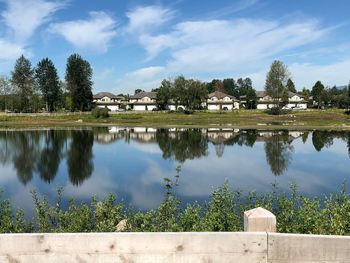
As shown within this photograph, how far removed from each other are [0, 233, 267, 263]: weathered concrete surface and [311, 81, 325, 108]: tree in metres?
159

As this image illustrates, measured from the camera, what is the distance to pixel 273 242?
547cm

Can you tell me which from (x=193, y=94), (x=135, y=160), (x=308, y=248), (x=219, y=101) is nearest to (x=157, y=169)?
(x=135, y=160)

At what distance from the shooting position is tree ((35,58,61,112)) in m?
131

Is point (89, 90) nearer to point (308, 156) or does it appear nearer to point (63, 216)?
point (308, 156)

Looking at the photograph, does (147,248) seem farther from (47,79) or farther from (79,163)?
(47,79)

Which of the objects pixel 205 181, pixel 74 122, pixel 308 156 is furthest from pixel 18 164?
pixel 74 122

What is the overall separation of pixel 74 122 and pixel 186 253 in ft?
348

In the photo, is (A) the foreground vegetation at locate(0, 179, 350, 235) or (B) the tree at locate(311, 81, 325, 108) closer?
(A) the foreground vegetation at locate(0, 179, 350, 235)

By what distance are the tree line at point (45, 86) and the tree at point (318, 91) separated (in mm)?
85149

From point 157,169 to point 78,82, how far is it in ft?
348

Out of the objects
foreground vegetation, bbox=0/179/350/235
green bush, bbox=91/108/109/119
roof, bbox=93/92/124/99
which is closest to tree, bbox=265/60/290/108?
green bush, bbox=91/108/109/119

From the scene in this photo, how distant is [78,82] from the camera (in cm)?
13425

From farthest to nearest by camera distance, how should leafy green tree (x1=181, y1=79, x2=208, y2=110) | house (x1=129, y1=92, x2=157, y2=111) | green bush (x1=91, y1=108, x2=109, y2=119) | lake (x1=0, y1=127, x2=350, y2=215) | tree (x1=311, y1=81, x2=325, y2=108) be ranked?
house (x1=129, y1=92, x2=157, y2=111)
tree (x1=311, y1=81, x2=325, y2=108)
leafy green tree (x1=181, y1=79, x2=208, y2=110)
green bush (x1=91, y1=108, x2=109, y2=119)
lake (x1=0, y1=127, x2=350, y2=215)

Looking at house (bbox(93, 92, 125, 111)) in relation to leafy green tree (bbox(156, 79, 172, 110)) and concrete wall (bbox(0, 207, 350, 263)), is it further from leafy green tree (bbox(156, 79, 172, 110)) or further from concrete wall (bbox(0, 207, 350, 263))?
concrete wall (bbox(0, 207, 350, 263))
